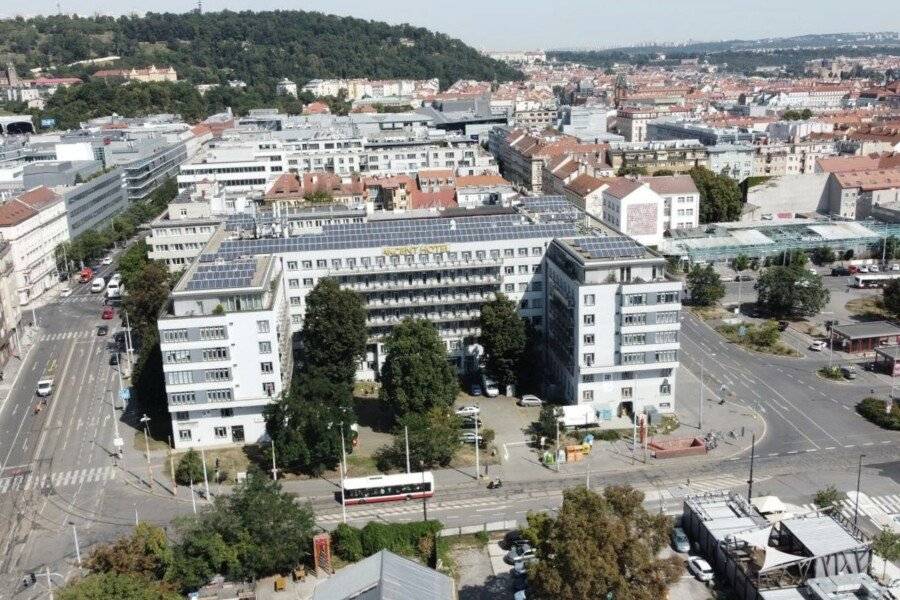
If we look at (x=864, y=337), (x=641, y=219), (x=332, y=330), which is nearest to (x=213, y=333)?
(x=332, y=330)

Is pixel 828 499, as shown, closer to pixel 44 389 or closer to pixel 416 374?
pixel 416 374

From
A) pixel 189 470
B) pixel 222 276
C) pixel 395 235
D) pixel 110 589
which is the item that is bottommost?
pixel 189 470

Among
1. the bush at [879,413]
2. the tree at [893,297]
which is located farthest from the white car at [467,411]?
the tree at [893,297]

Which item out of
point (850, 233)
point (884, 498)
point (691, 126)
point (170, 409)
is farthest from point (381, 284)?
point (691, 126)

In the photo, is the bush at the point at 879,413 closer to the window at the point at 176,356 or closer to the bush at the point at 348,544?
the bush at the point at 348,544

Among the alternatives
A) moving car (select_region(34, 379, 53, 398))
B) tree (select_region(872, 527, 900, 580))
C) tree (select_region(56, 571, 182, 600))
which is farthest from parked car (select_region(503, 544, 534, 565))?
moving car (select_region(34, 379, 53, 398))

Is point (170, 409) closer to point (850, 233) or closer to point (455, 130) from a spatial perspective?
point (850, 233)
